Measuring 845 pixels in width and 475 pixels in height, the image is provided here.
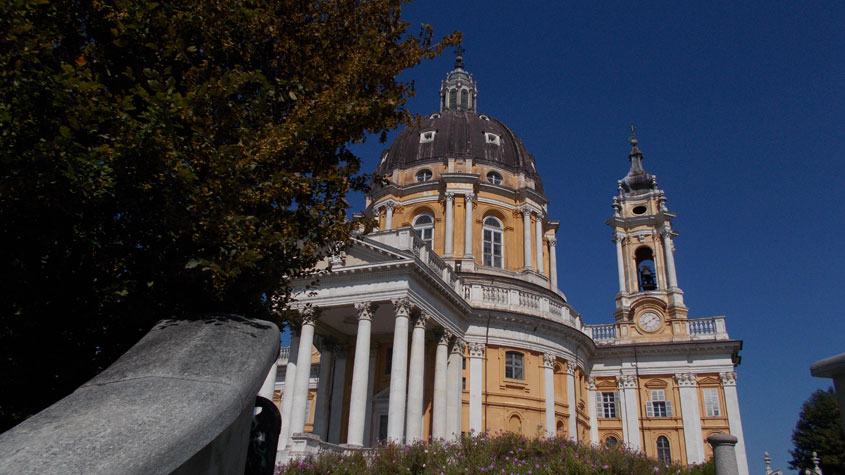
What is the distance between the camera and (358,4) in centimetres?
790

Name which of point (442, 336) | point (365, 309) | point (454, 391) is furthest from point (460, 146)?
point (365, 309)

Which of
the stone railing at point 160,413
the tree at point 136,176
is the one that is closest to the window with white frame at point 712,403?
the tree at point 136,176

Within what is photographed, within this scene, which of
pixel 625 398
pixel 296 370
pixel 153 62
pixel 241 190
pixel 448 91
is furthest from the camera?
pixel 448 91

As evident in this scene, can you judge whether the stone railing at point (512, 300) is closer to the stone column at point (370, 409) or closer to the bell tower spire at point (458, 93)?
the stone column at point (370, 409)

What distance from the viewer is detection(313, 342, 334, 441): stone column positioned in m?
27.2

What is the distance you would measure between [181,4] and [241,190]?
2.00 metres

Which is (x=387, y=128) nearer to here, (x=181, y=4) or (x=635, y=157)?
(x=181, y=4)

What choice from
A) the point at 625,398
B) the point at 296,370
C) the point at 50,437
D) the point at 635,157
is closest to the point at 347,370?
the point at 296,370

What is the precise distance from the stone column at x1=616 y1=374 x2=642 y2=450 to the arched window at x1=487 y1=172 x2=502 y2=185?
1378 centimetres

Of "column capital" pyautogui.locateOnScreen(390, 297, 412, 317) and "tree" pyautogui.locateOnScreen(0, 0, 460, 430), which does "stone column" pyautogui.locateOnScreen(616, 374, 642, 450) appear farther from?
"tree" pyautogui.locateOnScreen(0, 0, 460, 430)

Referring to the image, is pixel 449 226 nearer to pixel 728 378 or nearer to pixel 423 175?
pixel 423 175

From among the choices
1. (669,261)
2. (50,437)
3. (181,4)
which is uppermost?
(669,261)

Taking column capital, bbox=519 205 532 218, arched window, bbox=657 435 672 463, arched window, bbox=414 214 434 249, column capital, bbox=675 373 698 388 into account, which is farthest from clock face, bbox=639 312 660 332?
arched window, bbox=414 214 434 249

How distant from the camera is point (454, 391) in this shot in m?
27.4
